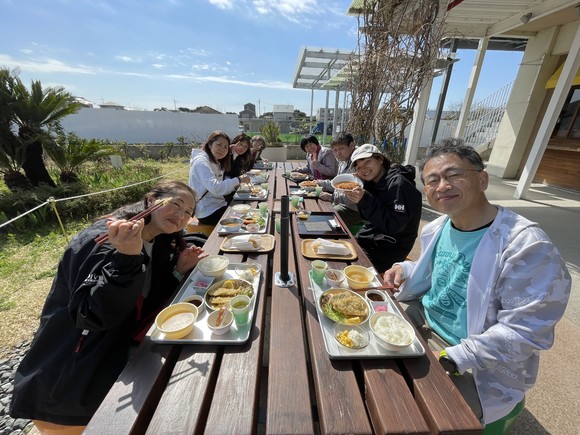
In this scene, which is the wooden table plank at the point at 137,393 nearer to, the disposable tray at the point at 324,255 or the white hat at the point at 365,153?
the disposable tray at the point at 324,255

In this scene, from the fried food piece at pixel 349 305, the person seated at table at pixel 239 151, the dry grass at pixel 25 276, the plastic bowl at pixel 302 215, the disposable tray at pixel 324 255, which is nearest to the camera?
the fried food piece at pixel 349 305

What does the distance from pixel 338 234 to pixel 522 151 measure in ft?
31.8

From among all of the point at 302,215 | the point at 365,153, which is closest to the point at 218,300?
the point at 302,215

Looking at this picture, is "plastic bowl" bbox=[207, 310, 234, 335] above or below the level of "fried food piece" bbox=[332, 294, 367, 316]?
above

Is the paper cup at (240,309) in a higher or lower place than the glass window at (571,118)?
lower

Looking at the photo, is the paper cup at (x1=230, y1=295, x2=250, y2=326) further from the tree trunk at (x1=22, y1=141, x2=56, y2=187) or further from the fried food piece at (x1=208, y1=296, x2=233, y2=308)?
the tree trunk at (x1=22, y1=141, x2=56, y2=187)

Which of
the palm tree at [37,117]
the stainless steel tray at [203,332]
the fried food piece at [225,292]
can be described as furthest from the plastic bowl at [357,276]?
the palm tree at [37,117]

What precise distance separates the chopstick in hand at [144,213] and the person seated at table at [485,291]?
1642 millimetres

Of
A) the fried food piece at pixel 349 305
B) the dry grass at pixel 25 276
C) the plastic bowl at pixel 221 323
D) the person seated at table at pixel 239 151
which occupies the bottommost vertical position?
the dry grass at pixel 25 276

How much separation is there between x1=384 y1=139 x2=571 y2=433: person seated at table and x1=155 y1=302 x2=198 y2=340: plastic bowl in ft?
4.25

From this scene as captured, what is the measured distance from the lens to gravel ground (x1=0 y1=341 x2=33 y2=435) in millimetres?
1847

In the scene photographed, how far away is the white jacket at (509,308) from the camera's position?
1170mm

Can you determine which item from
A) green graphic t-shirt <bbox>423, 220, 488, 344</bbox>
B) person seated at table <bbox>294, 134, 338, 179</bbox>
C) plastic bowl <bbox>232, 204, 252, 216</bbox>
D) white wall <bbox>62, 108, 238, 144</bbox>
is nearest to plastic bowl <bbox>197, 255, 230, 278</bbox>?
plastic bowl <bbox>232, 204, 252, 216</bbox>

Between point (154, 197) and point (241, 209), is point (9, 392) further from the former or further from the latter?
point (241, 209)
